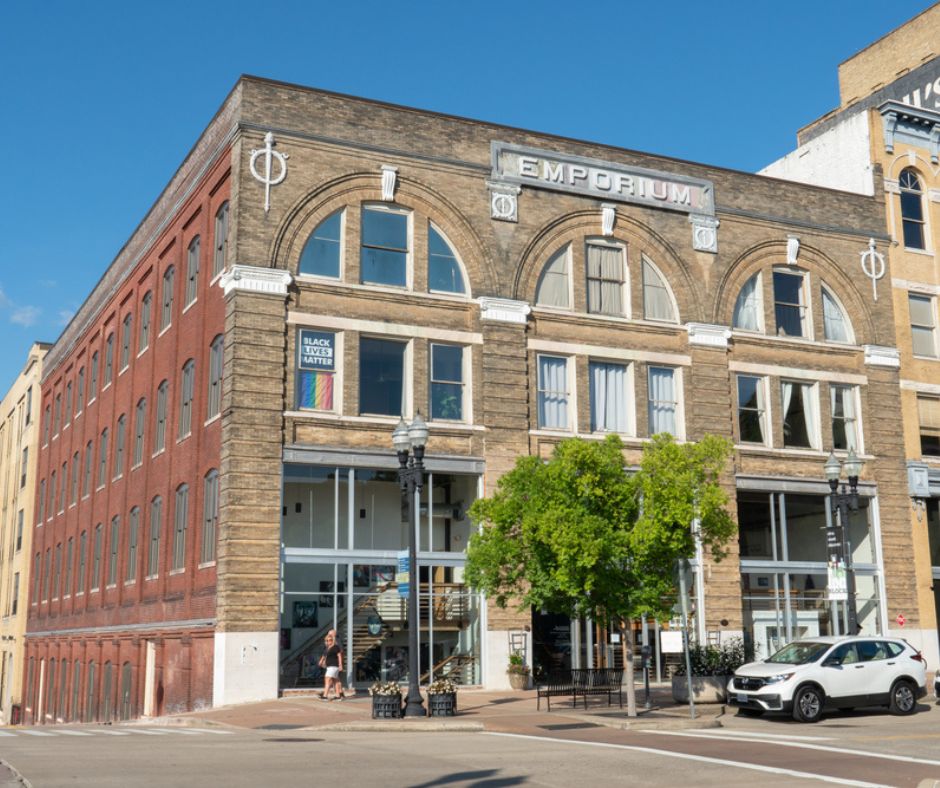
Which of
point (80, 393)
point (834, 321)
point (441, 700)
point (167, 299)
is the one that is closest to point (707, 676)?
point (441, 700)

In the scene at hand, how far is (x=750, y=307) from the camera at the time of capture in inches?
1405

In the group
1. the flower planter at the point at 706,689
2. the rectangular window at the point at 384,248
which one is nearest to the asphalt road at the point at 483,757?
the flower planter at the point at 706,689

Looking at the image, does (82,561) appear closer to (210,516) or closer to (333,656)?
(210,516)

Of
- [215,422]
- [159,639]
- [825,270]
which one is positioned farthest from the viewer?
[825,270]

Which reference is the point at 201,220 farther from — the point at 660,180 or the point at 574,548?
the point at 574,548

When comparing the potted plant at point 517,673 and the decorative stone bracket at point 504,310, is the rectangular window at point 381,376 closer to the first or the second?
the decorative stone bracket at point 504,310

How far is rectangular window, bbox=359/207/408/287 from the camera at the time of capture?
3044cm

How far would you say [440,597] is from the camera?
96.6 ft

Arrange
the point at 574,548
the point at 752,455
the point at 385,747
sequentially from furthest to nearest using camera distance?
the point at 752,455, the point at 574,548, the point at 385,747

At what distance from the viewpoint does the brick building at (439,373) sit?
28219 millimetres

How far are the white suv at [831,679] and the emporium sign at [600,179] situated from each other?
15287 mm

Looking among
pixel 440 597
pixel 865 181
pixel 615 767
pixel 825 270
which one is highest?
pixel 865 181

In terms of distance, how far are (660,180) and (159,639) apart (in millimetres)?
19946

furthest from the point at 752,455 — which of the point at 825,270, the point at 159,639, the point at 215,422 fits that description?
the point at 159,639
